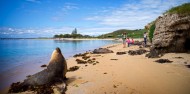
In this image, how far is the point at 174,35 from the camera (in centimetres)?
1396

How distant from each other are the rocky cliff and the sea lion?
9133 mm

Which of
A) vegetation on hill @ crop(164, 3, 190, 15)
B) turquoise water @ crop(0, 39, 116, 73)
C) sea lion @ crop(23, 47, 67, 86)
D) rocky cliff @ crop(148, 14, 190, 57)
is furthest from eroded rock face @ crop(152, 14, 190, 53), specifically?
turquoise water @ crop(0, 39, 116, 73)

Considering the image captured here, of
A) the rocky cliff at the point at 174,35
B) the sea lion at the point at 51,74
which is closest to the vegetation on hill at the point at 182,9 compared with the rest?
the rocky cliff at the point at 174,35

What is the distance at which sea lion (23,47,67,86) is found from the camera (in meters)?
7.48

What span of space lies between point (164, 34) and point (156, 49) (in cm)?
136

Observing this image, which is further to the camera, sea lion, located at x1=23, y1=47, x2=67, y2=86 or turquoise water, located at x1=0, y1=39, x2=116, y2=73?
turquoise water, located at x1=0, y1=39, x2=116, y2=73

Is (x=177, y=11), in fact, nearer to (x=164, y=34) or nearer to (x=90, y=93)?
(x=164, y=34)

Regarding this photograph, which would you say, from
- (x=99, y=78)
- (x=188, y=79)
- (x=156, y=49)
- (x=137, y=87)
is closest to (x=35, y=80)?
(x=99, y=78)

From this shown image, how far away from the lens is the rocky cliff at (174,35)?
13789mm

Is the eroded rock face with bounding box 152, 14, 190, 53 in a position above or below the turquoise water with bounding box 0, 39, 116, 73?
above

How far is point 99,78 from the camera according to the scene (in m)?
8.34

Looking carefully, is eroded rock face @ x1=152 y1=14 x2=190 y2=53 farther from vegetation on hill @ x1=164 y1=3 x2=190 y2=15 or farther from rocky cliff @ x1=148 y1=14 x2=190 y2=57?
vegetation on hill @ x1=164 y1=3 x2=190 y2=15

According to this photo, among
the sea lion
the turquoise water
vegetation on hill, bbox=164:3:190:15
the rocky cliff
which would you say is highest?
vegetation on hill, bbox=164:3:190:15

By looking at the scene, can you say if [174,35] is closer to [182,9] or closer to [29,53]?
[182,9]
